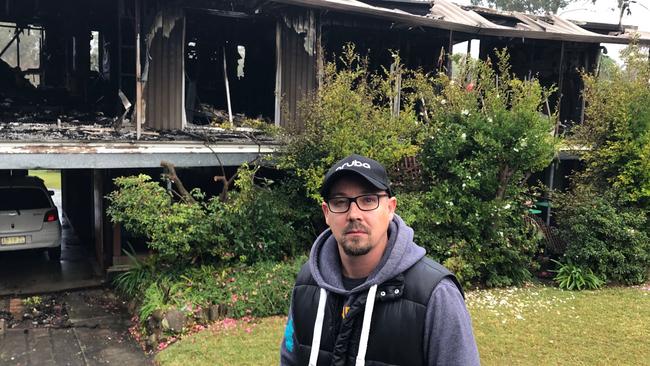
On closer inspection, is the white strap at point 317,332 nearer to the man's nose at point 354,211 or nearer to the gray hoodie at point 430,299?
the gray hoodie at point 430,299

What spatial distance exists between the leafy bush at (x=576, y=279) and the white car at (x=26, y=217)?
9498 millimetres

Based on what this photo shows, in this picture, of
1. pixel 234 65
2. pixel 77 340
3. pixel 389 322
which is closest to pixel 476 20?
pixel 234 65

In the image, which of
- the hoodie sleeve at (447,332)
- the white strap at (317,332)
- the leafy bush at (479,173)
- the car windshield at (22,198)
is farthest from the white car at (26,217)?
the hoodie sleeve at (447,332)

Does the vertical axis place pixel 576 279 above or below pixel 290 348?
below

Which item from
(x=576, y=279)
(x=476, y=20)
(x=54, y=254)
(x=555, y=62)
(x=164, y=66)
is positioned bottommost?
(x=54, y=254)

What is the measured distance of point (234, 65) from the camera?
1471 cm

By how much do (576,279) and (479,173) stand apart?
8.93ft

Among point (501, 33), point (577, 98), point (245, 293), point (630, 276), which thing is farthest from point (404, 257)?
point (577, 98)

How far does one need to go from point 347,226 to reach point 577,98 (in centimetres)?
1565

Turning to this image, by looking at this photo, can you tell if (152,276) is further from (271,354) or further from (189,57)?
(189,57)

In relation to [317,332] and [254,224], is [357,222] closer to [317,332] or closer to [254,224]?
[317,332]

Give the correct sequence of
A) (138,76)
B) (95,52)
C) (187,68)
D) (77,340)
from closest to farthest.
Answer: (77,340) < (138,76) < (187,68) < (95,52)

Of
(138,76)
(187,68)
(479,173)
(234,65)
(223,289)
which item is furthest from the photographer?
(234,65)

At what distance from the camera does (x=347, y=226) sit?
85.0 inches
